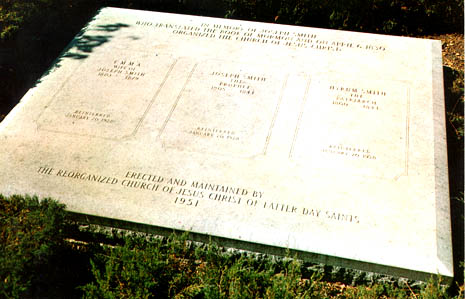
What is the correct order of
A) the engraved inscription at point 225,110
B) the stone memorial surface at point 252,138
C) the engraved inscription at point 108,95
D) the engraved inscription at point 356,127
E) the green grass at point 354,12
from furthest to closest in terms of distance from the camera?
the green grass at point 354,12, the engraved inscription at point 108,95, the engraved inscription at point 225,110, the engraved inscription at point 356,127, the stone memorial surface at point 252,138

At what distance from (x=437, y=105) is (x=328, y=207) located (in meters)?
2.04

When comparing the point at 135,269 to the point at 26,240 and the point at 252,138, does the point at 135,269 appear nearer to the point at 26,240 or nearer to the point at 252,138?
the point at 26,240

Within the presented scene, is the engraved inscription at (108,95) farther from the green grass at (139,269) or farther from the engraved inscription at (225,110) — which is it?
the green grass at (139,269)

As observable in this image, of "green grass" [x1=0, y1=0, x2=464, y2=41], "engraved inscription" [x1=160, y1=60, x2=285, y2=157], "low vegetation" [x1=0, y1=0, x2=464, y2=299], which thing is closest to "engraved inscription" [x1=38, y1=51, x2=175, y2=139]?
"engraved inscription" [x1=160, y1=60, x2=285, y2=157]

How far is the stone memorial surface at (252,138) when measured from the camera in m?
4.45

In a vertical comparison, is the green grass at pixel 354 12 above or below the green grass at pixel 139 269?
above

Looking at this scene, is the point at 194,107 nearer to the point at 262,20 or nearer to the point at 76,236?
the point at 76,236

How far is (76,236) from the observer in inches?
189

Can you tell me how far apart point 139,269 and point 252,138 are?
6.16 feet

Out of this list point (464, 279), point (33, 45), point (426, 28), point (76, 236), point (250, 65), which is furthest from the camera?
point (426, 28)

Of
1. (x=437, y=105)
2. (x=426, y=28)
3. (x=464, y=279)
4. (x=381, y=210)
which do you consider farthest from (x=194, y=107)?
(x=426, y=28)

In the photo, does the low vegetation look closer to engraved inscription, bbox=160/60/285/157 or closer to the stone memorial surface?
the stone memorial surface

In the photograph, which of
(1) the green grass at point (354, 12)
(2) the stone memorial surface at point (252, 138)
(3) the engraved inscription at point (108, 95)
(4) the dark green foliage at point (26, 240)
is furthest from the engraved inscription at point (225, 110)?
(1) the green grass at point (354, 12)

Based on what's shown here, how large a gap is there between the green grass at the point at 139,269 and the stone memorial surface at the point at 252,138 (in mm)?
199
